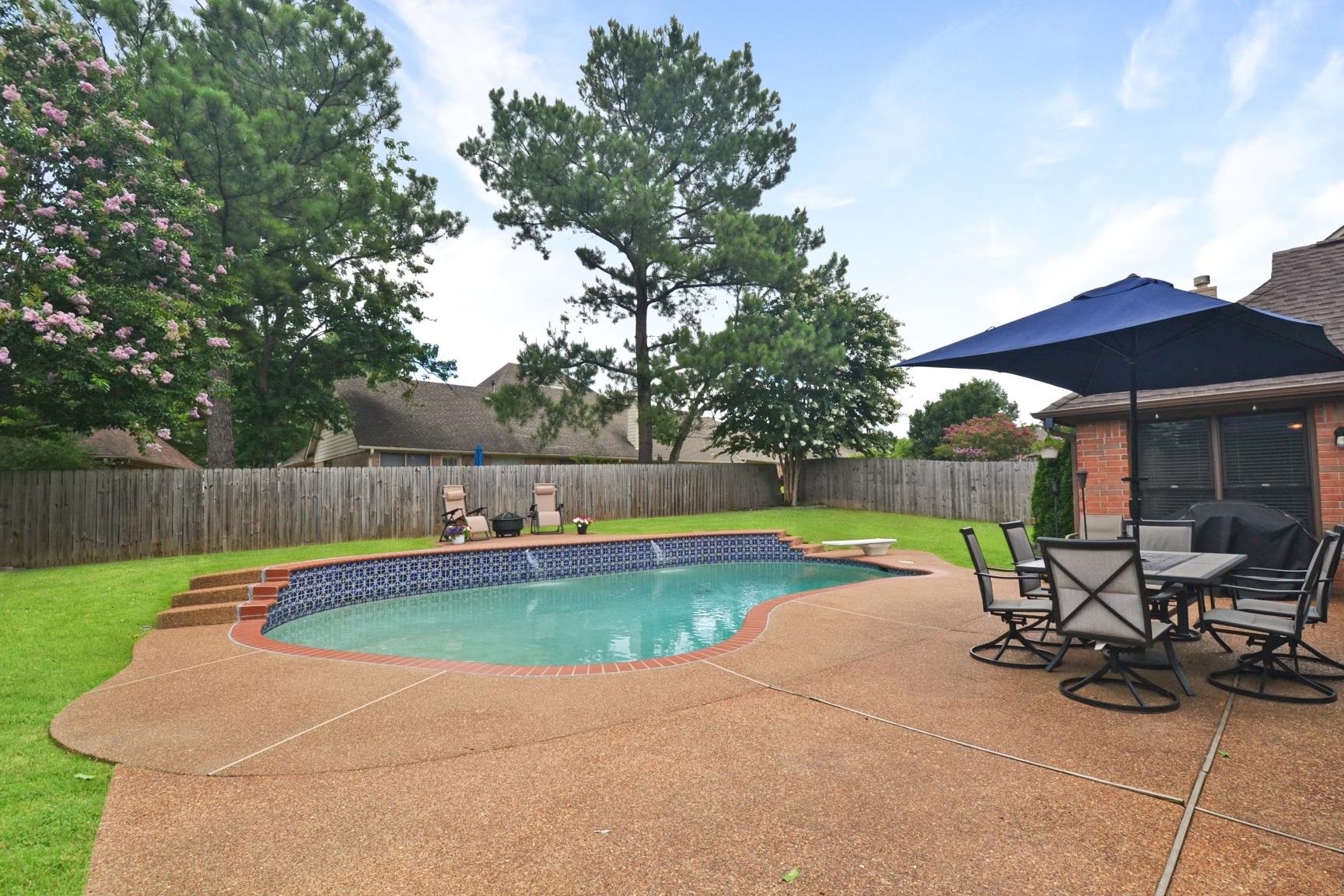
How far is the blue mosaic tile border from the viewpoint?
25.8ft

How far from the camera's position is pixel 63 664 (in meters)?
4.66

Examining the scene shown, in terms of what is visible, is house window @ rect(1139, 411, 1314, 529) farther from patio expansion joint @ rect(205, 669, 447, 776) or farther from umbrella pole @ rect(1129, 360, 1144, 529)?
patio expansion joint @ rect(205, 669, 447, 776)

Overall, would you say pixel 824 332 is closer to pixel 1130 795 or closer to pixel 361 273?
pixel 361 273

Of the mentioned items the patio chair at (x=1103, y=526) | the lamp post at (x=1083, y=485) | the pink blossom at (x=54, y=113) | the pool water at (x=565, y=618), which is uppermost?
the pink blossom at (x=54, y=113)

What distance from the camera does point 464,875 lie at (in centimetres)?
207

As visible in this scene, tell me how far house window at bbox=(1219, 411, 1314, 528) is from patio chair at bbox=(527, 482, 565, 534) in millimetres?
10537

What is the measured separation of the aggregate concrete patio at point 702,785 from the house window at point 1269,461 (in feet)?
15.1

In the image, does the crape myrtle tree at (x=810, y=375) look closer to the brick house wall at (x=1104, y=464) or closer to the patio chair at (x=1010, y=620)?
the brick house wall at (x=1104, y=464)

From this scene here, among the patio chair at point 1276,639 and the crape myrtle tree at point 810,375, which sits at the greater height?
the crape myrtle tree at point 810,375

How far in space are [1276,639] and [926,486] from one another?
14247 mm

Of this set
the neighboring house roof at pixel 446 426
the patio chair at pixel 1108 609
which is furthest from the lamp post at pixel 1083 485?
the neighboring house roof at pixel 446 426

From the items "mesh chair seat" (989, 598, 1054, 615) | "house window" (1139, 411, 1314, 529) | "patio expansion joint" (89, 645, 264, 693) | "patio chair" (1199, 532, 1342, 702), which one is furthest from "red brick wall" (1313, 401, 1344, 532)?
"patio expansion joint" (89, 645, 264, 693)

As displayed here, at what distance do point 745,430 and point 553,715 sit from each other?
17500 mm

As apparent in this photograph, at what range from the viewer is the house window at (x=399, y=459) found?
818 inches
